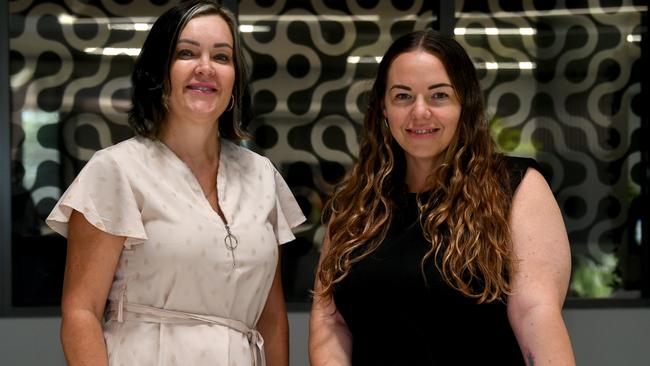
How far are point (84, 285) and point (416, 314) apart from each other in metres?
0.79

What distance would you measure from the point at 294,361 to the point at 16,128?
1.98 m

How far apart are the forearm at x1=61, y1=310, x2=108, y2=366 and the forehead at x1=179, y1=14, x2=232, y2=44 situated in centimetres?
72

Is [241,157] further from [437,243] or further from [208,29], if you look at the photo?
[437,243]

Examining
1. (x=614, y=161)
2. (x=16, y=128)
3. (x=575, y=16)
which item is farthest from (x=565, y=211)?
(x=16, y=128)

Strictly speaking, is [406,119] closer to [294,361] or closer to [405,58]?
[405,58]

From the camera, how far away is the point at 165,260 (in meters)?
1.93

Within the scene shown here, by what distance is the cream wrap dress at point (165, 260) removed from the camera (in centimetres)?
192

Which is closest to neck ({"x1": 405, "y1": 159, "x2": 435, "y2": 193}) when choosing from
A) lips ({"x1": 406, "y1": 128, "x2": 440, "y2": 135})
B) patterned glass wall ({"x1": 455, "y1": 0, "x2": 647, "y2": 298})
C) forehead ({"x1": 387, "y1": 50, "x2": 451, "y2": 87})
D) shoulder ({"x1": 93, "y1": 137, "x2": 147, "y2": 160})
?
lips ({"x1": 406, "y1": 128, "x2": 440, "y2": 135})

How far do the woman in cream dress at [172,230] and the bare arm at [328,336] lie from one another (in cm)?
14

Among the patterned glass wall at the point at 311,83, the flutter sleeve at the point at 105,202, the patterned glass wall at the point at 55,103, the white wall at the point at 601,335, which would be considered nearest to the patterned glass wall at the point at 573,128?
the white wall at the point at 601,335

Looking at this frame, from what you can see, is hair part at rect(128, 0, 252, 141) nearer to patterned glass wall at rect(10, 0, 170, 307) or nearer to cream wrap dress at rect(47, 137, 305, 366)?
cream wrap dress at rect(47, 137, 305, 366)

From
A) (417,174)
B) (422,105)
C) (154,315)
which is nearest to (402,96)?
(422,105)

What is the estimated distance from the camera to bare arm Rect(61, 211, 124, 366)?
190 cm

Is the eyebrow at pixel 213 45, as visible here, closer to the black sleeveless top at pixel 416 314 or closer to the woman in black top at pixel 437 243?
the woman in black top at pixel 437 243
